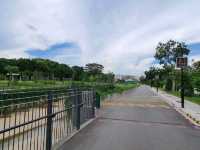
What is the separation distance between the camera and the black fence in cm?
560

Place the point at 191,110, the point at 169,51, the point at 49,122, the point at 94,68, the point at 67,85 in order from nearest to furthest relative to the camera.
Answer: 1. the point at 49,122
2. the point at 191,110
3. the point at 67,85
4. the point at 169,51
5. the point at 94,68

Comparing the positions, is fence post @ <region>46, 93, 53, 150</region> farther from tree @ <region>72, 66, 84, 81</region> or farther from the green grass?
tree @ <region>72, 66, 84, 81</region>

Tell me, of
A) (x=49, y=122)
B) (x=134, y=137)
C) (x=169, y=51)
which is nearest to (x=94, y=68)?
(x=169, y=51)

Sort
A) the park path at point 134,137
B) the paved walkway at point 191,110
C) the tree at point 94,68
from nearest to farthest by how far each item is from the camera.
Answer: the park path at point 134,137, the paved walkway at point 191,110, the tree at point 94,68

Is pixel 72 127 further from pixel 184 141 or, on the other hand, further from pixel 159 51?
pixel 159 51

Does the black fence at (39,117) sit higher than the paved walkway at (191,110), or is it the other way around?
the black fence at (39,117)

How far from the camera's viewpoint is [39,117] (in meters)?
6.70

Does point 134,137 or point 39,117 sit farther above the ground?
point 39,117

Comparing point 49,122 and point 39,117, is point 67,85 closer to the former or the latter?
point 49,122

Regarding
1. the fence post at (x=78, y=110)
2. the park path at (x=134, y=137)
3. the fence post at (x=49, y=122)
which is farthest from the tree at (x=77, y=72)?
the fence post at (x=49, y=122)

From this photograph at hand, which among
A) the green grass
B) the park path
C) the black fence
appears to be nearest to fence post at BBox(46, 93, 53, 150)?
the black fence

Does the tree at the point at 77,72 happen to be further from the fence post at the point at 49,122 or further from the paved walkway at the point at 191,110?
the fence post at the point at 49,122

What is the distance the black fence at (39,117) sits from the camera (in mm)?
5602

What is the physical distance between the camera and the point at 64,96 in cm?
897
